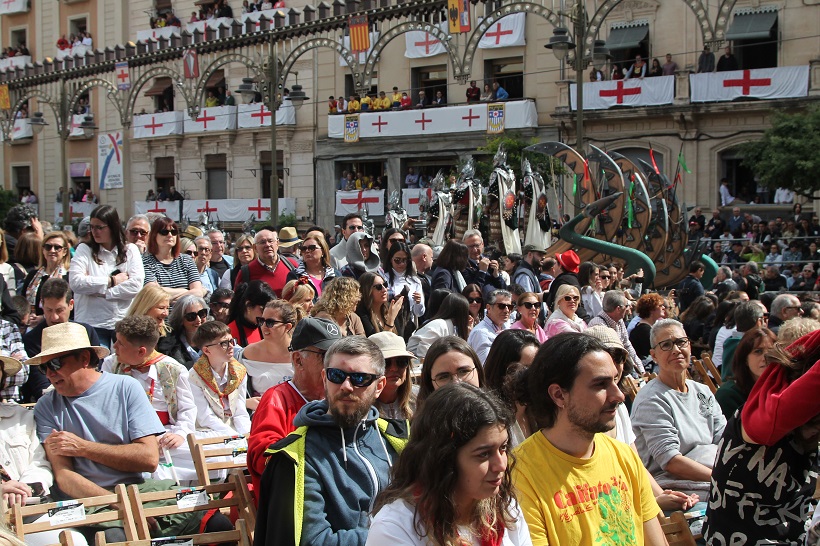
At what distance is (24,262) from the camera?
926cm

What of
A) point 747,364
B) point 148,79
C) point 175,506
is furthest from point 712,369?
point 148,79

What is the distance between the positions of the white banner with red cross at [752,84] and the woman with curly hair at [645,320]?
18.1 m

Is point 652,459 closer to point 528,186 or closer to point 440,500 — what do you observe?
point 440,500

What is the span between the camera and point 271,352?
6539mm

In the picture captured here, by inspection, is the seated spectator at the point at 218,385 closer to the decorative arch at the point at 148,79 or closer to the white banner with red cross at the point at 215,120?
the decorative arch at the point at 148,79

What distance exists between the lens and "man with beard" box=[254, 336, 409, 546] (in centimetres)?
366

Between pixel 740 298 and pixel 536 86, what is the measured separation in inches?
849

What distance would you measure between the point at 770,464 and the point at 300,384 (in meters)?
2.06

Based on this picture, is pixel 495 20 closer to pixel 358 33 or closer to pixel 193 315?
pixel 358 33

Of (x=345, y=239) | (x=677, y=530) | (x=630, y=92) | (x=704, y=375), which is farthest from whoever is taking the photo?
(x=630, y=92)

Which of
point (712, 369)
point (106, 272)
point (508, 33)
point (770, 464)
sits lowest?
point (712, 369)

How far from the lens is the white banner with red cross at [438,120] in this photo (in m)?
30.4

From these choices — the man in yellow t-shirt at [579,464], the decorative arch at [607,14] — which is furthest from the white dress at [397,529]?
the decorative arch at [607,14]

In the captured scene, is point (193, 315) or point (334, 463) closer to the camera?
point (334, 463)
